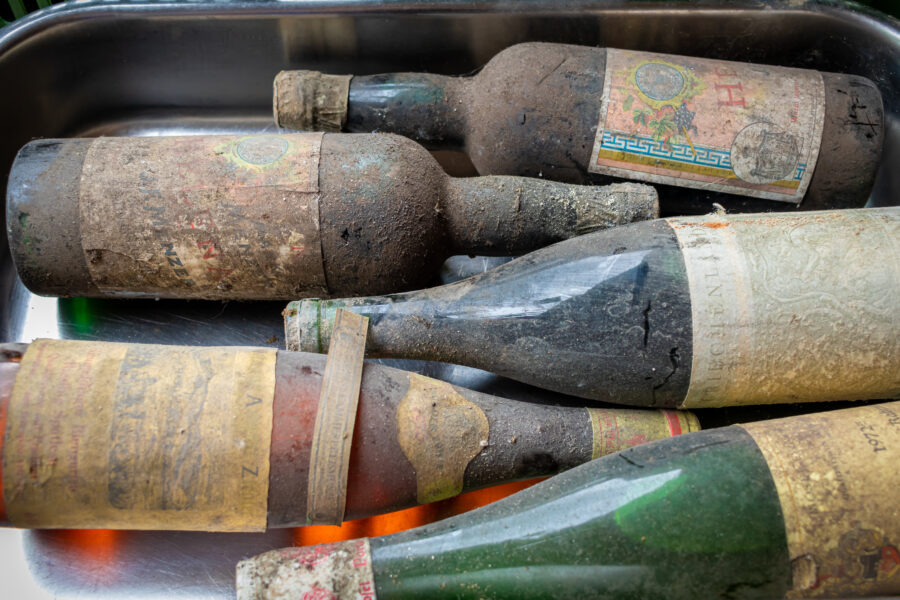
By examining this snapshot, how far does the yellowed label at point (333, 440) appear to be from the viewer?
0.82 meters

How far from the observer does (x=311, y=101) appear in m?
1.19

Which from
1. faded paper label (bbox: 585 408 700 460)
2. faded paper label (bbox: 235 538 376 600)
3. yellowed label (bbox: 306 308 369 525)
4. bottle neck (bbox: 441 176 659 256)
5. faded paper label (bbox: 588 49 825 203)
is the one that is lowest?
faded paper label (bbox: 235 538 376 600)

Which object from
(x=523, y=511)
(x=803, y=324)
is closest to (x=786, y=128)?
(x=803, y=324)

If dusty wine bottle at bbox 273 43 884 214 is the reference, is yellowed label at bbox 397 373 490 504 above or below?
below

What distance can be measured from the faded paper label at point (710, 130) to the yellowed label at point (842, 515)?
1.53 ft

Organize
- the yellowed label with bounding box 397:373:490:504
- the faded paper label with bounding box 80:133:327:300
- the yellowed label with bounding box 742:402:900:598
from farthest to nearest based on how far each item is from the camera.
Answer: the faded paper label with bounding box 80:133:327:300, the yellowed label with bounding box 397:373:490:504, the yellowed label with bounding box 742:402:900:598

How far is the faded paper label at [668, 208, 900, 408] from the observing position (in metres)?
0.88

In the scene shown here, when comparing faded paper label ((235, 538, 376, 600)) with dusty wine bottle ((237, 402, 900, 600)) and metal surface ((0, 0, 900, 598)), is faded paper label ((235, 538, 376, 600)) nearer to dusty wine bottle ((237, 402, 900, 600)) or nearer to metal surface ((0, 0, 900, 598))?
dusty wine bottle ((237, 402, 900, 600))

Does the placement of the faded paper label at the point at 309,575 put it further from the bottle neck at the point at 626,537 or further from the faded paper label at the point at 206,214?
the faded paper label at the point at 206,214

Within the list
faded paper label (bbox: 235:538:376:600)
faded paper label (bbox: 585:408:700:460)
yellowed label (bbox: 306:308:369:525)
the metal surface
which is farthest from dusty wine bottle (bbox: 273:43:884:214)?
faded paper label (bbox: 235:538:376:600)

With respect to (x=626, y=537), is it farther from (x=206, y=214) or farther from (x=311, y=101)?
(x=311, y=101)

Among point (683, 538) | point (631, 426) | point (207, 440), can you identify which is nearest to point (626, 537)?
point (683, 538)

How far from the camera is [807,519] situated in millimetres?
745

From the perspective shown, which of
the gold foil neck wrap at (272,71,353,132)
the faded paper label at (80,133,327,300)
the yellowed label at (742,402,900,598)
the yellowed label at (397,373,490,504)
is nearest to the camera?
the yellowed label at (742,402,900,598)
